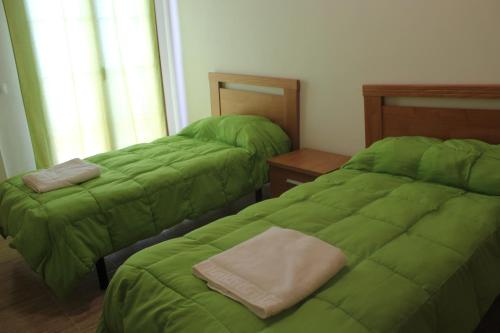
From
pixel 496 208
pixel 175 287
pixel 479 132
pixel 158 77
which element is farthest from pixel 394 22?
pixel 158 77

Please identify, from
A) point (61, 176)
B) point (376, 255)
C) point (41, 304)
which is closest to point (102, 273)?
point (41, 304)

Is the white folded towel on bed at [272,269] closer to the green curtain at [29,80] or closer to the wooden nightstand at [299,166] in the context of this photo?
the wooden nightstand at [299,166]

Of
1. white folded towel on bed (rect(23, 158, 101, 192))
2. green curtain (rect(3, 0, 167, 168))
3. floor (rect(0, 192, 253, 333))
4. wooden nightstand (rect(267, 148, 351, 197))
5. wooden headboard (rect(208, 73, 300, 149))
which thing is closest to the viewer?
floor (rect(0, 192, 253, 333))

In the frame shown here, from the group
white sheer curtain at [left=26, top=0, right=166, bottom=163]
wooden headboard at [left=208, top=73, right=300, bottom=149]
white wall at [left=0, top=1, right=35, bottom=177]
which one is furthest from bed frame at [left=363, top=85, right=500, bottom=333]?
white wall at [left=0, top=1, right=35, bottom=177]

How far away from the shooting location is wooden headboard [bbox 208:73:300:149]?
3217 millimetres

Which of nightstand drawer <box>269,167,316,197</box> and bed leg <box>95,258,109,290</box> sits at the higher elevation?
nightstand drawer <box>269,167,316,197</box>

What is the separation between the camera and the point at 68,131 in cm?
380

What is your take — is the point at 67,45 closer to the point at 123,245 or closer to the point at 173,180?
the point at 173,180

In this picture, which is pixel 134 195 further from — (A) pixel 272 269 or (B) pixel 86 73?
(B) pixel 86 73

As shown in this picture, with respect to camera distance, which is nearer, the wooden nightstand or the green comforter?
the green comforter

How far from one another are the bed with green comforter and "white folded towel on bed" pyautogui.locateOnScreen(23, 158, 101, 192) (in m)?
1.10

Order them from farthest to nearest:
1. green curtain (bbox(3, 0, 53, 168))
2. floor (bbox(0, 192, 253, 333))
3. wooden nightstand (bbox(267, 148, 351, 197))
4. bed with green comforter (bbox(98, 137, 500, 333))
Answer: green curtain (bbox(3, 0, 53, 168)) < wooden nightstand (bbox(267, 148, 351, 197)) < floor (bbox(0, 192, 253, 333)) < bed with green comforter (bbox(98, 137, 500, 333))

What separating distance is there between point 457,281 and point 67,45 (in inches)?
133

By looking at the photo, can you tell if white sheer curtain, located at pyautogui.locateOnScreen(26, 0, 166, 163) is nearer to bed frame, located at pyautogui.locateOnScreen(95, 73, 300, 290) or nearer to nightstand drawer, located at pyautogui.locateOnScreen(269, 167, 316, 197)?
bed frame, located at pyautogui.locateOnScreen(95, 73, 300, 290)
